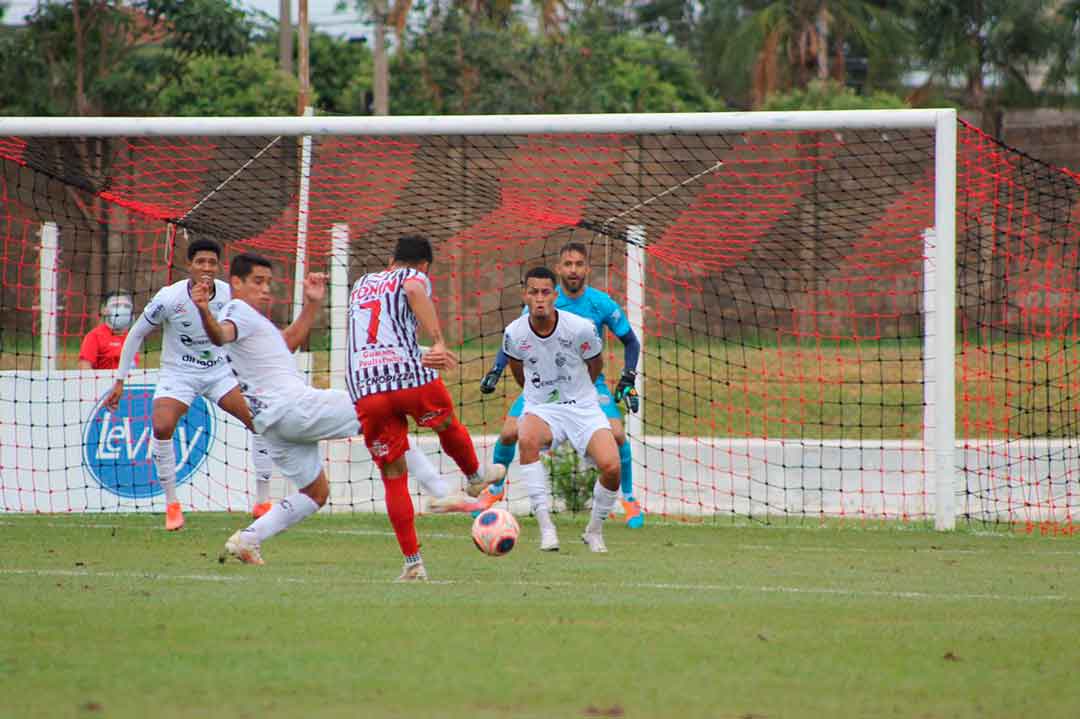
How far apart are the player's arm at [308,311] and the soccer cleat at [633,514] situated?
170 inches

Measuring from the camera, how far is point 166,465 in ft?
40.9

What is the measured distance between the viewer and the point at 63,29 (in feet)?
90.4

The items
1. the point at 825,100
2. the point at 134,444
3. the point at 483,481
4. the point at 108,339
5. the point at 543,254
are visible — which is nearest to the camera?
the point at 483,481

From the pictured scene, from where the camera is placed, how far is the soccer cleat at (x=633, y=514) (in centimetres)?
1302

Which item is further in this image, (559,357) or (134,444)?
(134,444)

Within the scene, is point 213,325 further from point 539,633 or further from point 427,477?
point 539,633

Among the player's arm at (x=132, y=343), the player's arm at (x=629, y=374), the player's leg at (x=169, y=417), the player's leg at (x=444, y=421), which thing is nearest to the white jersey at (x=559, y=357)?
the player's arm at (x=629, y=374)

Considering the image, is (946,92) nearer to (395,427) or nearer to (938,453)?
(938,453)

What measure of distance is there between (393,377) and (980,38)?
97.0 ft

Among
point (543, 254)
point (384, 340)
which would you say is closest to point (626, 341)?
point (384, 340)

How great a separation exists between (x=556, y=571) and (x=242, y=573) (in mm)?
1753

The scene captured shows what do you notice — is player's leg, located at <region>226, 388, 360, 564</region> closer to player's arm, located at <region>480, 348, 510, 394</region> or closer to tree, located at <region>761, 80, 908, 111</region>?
player's arm, located at <region>480, 348, 510, 394</region>

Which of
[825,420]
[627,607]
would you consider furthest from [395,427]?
[825,420]

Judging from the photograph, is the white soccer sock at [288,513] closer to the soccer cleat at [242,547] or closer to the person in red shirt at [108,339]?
the soccer cleat at [242,547]
